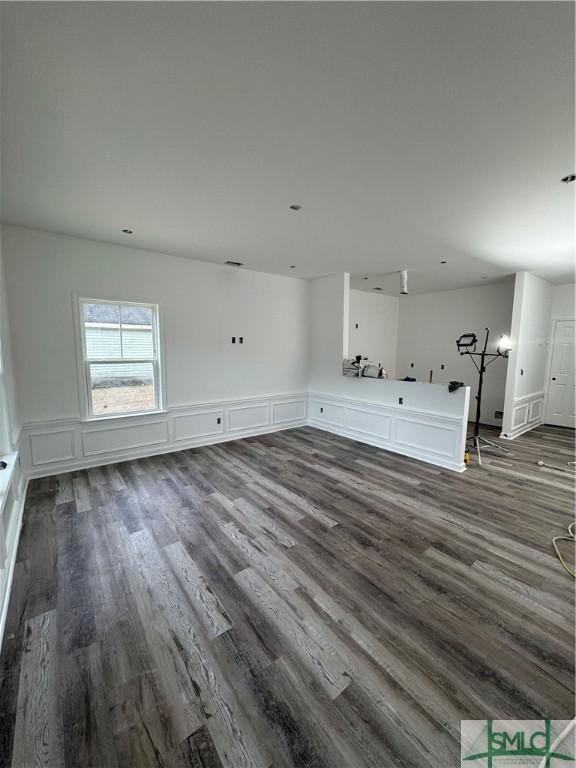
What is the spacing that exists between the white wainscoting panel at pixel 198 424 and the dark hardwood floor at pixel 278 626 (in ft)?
4.75

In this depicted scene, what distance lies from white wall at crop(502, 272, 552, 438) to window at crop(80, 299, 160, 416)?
5951mm

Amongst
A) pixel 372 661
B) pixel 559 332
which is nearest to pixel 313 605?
pixel 372 661

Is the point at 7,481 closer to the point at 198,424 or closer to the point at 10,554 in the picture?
the point at 10,554

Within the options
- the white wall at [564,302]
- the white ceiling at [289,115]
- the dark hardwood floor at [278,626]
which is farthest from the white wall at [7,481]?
the white wall at [564,302]

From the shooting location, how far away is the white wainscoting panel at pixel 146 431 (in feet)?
12.2

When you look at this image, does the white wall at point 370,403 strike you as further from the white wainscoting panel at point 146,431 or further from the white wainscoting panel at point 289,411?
the white wainscoting panel at point 146,431

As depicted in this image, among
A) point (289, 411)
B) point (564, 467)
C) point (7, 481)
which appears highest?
point (7, 481)

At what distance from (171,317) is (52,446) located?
2.24 meters

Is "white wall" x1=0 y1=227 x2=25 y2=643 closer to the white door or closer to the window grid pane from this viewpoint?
the window grid pane

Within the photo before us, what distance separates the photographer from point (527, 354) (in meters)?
5.68

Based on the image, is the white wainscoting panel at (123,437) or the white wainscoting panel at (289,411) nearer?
the white wainscoting panel at (123,437)

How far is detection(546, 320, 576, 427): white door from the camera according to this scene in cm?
617

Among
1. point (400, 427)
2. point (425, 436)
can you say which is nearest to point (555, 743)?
point (425, 436)

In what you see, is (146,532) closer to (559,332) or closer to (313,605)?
(313,605)
